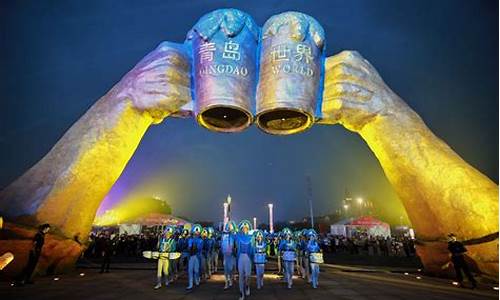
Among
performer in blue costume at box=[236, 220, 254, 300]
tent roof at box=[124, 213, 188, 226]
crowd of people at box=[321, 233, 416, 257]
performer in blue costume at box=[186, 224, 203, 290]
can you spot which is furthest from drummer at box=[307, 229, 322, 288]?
tent roof at box=[124, 213, 188, 226]

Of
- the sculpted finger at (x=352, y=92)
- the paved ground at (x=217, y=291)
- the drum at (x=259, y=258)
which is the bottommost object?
the paved ground at (x=217, y=291)

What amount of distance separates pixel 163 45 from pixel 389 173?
10782 millimetres

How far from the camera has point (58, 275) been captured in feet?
39.0

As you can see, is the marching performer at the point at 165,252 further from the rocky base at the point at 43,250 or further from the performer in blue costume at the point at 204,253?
the rocky base at the point at 43,250

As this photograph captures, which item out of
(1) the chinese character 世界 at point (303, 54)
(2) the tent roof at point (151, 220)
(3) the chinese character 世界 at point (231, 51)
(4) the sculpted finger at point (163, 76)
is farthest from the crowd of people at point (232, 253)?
(2) the tent roof at point (151, 220)

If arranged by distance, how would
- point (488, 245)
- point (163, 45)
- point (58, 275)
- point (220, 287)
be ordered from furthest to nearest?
point (163, 45)
point (58, 275)
point (220, 287)
point (488, 245)

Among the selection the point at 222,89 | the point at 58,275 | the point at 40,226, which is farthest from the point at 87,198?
the point at 222,89

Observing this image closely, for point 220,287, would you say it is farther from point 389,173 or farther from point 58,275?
point 389,173

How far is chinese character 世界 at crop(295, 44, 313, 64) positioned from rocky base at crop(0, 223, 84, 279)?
436 inches

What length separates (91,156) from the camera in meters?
11.7

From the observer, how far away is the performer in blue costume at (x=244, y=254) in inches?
332

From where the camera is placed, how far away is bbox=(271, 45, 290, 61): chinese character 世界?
11.3 metres

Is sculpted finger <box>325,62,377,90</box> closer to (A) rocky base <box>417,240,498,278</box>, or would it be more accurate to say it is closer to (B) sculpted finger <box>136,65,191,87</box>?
(B) sculpted finger <box>136,65,191,87</box>

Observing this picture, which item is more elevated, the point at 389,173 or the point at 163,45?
the point at 163,45
